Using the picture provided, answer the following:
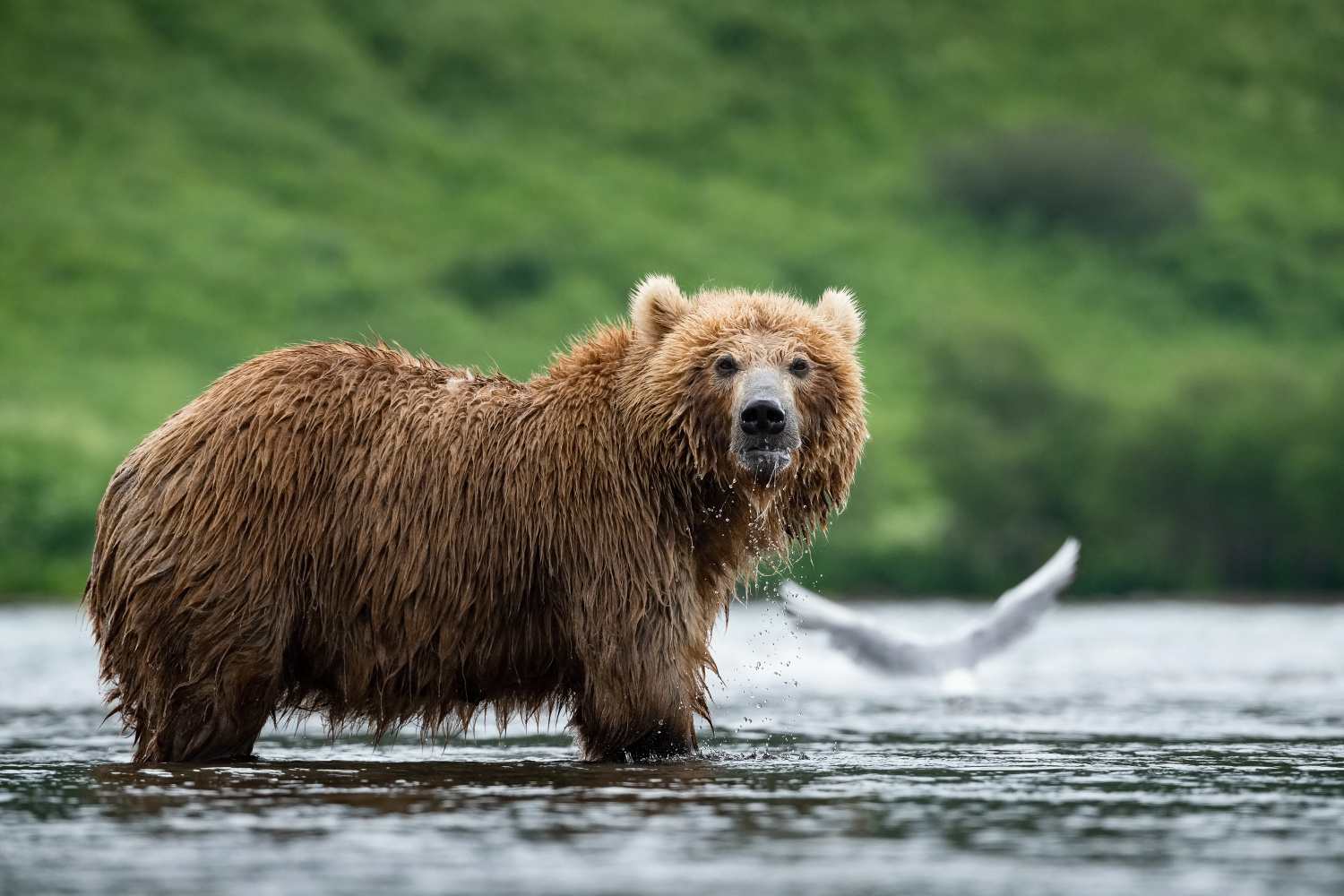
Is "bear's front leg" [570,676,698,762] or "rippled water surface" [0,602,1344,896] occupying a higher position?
"bear's front leg" [570,676,698,762]

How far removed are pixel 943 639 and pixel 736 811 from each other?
793 centimetres

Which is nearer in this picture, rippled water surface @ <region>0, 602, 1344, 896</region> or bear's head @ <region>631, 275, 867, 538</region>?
rippled water surface @ <region>0, 602, 1344, 896</region>

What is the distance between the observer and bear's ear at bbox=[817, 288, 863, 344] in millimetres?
9344

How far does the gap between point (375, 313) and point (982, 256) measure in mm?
38446

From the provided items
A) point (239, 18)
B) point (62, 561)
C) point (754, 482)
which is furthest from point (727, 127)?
point (754, 482)

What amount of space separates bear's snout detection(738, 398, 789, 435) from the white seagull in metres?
6.36

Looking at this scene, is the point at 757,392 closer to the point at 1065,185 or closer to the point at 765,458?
the point at 765,458

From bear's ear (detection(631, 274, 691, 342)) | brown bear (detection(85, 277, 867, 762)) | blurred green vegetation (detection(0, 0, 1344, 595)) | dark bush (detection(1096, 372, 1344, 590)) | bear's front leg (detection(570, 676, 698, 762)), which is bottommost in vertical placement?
bear's front leg (detection(570, 676, 698, 762))

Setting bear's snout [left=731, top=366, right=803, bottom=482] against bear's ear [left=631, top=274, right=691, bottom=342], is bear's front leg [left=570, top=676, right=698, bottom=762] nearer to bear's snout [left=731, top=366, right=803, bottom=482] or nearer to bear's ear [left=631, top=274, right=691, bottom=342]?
bear's snout [left=731, top=366, right=803, bottom=482]

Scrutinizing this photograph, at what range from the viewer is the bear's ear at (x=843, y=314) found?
30.7ft

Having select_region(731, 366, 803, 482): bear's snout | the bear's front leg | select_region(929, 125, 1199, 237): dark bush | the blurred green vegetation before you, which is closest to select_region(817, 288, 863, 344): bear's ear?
select_region(731, 366, 803, 482): bear's snout

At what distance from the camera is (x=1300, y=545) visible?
53.5 m

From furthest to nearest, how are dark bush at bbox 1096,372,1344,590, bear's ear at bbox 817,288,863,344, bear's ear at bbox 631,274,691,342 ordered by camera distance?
dark bush at bbox 1096,372,1344,590
bear's ear at bbox 817,288,863,344
bear's ear at bbox 631,274,691,342

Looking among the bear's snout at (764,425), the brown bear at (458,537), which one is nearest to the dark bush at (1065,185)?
A: the brown bear at (458,537)
